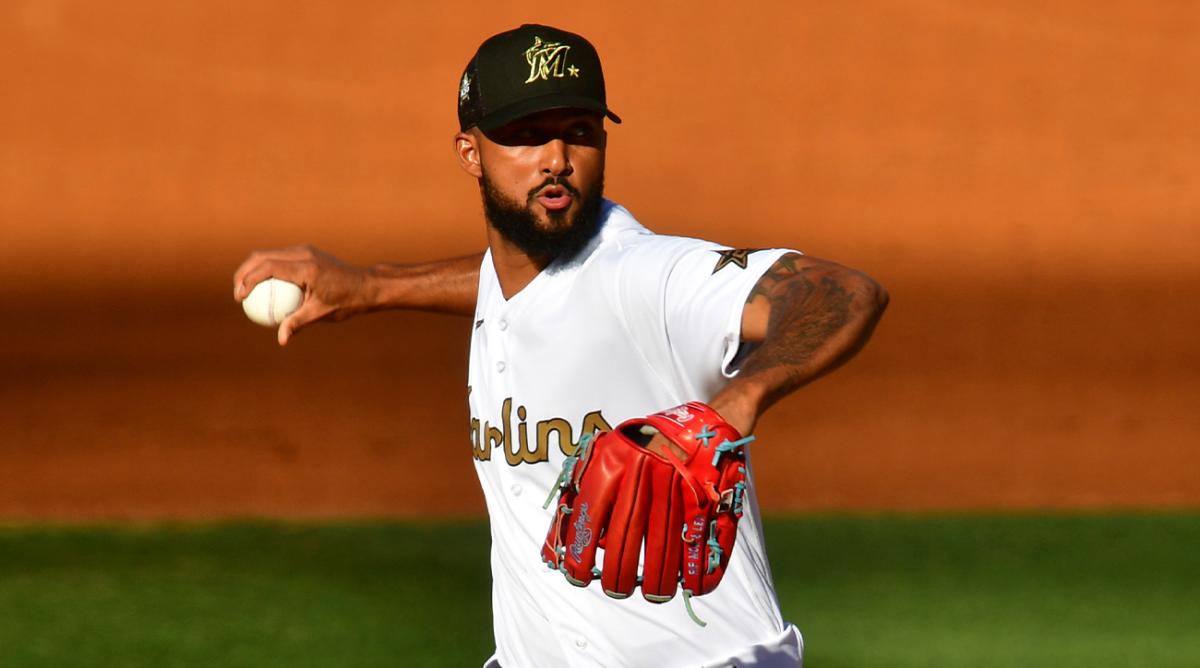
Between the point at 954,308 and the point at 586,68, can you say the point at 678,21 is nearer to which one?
the point at 954,308

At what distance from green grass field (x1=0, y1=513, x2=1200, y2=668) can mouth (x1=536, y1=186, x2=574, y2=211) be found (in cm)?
336

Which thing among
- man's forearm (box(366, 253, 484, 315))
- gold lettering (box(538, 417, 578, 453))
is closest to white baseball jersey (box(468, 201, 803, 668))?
gold lettering (box(538, 417, 578, 453))

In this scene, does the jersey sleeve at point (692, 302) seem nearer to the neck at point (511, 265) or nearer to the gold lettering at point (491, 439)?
the neck at point (511, 265)

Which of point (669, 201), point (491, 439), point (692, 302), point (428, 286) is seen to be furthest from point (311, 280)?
Result: point (669, 201)

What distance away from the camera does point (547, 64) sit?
309cm

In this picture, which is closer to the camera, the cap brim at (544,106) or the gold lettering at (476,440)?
the cap brim at (544,106)

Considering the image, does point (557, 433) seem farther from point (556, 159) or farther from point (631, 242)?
point (556, 159)

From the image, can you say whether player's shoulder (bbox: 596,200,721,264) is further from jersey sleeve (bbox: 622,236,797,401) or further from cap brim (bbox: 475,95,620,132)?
cap brim (bbox: 475,95,620,132)

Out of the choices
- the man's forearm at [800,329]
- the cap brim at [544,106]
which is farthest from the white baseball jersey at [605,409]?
the cap brim at [544,106]

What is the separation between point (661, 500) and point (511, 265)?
3.45ft

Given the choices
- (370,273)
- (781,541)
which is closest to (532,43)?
(370,273)

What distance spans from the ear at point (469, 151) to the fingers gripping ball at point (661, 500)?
1055 mm

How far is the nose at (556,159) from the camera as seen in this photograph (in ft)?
10.2

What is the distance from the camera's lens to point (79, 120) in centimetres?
1092
